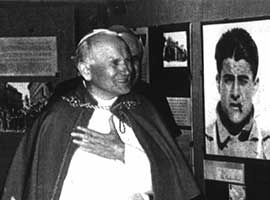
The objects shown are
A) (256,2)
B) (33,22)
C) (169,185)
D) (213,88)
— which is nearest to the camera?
(169,185)

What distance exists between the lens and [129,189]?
2.79 m

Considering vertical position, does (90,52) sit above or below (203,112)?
above

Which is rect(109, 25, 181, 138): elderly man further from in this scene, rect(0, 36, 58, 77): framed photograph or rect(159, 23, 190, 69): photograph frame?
rect(0, 36, 58, 77): framed photograph

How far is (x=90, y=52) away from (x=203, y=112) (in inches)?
56.1

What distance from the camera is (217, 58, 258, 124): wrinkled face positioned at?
380 cm

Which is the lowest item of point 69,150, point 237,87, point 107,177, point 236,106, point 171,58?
point 107,177

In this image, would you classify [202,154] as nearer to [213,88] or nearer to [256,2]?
[213,88]

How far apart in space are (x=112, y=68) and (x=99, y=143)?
0.97 ft

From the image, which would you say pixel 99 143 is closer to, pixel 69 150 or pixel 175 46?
pixel 69 150

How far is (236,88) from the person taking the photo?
3869 millimetres

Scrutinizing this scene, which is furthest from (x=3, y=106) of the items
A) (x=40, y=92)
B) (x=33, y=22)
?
(x=33, y=22)

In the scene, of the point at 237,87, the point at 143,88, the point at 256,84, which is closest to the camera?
the point at 256,84

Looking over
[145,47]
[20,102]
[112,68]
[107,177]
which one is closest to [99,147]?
[107,177]

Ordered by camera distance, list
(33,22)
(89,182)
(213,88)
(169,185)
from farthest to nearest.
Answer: (33,22), (213,88), (169,185), (89,182)
